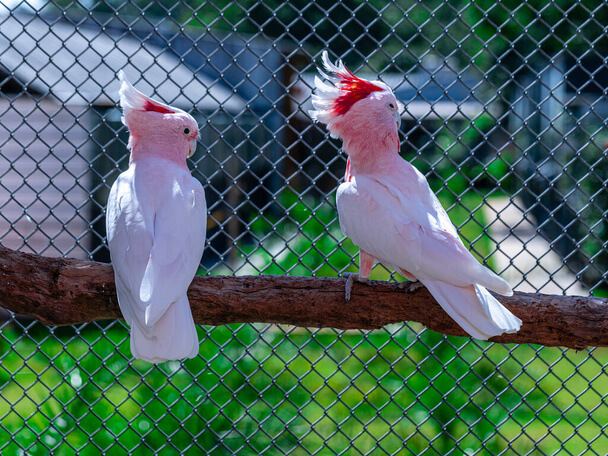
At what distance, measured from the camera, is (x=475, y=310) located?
56.3 inches

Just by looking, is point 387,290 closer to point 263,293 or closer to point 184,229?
point 263,293

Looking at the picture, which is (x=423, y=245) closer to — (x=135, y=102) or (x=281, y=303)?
(x=281, y=303)

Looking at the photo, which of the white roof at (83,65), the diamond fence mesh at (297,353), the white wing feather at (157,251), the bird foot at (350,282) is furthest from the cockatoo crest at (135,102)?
the white roof at (83,65)

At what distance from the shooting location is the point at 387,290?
1.61m

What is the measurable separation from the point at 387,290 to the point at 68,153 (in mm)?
2976

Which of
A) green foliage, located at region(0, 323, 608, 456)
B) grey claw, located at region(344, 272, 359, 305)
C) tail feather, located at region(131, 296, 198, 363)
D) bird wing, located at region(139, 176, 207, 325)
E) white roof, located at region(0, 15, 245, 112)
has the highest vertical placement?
grey claw, located at region(344, 272, 359, 305)

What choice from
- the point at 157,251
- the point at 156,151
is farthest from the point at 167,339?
the point at 156,151

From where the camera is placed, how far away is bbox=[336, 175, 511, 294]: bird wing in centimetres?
146

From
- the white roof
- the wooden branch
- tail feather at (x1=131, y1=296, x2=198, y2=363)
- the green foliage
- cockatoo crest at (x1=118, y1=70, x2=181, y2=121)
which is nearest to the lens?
tail feather at (x1=131, y1=296, x2=198, y2=363)

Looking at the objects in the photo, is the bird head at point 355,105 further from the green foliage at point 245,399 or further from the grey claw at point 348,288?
the green foliage at point 245,399

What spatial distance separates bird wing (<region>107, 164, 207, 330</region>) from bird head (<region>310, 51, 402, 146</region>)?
0.46m

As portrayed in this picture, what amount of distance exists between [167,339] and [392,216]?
681 mm

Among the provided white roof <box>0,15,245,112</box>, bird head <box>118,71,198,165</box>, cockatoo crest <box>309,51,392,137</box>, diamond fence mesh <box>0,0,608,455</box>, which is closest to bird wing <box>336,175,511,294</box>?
cockatoo crest <box>309,51,392,137</box>

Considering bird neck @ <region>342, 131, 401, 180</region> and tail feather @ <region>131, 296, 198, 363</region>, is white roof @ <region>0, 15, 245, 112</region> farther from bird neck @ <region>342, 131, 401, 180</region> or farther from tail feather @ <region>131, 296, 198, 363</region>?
tail feather @ <region>131, 296, 198, 363</region>
